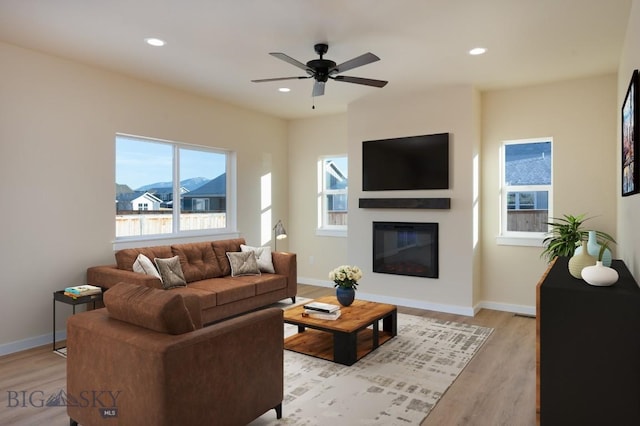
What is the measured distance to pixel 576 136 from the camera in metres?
4.78

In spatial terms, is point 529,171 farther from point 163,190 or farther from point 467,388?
point 163,190

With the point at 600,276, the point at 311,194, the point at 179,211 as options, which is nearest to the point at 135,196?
the point at 179,211

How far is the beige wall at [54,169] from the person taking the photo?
375 cm

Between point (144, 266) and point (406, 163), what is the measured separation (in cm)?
341

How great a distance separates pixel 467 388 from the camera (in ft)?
9.99

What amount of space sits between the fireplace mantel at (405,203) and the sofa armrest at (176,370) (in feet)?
10.4

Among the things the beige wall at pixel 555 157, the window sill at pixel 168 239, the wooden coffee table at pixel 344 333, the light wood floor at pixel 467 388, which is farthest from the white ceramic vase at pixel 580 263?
the window sill at pixel 168 239

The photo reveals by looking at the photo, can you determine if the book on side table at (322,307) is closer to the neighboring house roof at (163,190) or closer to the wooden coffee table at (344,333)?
the wooden coffee table at (344,333)

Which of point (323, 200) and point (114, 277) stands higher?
point (323, 200)

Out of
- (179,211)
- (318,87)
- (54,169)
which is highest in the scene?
(318,87)

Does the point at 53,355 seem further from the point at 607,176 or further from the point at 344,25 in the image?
the point at 607,176

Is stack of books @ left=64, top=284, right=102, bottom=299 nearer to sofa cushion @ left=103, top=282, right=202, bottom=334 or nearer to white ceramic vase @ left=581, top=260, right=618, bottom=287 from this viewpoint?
sofa cushion @ left=103, top=282, right=202, bottom=334

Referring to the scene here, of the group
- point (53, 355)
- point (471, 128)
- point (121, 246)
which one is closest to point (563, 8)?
point (471, 128)

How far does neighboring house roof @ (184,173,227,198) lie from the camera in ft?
18.7
